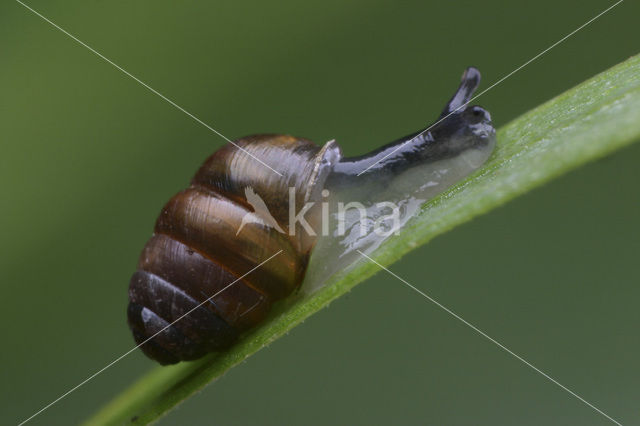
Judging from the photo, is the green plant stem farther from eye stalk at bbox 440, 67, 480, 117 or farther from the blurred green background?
the blurred green background

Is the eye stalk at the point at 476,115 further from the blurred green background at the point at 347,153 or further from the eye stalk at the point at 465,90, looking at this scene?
the blurred green background at the point at 347,153

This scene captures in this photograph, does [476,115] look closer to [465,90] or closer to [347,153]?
[465,90]

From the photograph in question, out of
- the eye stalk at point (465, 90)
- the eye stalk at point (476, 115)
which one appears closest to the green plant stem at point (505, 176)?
the eye stalk at point (476, 115)

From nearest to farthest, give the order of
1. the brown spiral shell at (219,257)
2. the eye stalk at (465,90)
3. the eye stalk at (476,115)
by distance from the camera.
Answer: the brown spiral shell at (219,257) → the eye stalk at (476,115) → the eye stalk at (465,90)

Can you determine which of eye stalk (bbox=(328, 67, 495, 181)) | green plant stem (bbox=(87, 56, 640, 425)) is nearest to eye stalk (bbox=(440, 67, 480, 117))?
eye stalk (bbox=(328, 67, 495, 181))

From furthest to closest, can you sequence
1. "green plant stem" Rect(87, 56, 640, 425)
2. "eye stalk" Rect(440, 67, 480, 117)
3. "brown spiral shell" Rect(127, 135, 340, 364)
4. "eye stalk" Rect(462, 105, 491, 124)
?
"eye stalk" Rect(440, 67, 480, 117)
"eye stalk" Rect(462, 105, 491, 124)
"brown spiral shell" Rect(127, 135, 340, 364)
"green plant stem" Rect(87, 56, 640, 425)

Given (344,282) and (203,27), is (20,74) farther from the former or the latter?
(344,282)

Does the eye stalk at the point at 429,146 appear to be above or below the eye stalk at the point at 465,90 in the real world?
below
